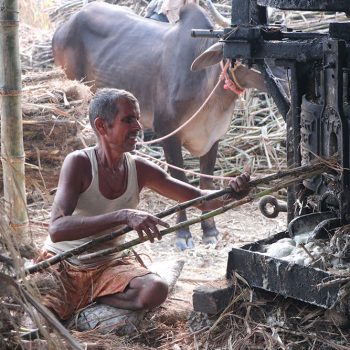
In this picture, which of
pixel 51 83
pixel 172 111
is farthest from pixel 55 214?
pixel 172 111

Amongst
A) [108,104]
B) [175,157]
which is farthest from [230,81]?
[108,104]

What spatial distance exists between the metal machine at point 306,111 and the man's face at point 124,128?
A: 60cm

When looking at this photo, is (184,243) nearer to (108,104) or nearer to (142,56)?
(142,56)

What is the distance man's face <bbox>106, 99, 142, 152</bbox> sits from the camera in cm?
460

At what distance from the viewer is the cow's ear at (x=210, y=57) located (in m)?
7.32

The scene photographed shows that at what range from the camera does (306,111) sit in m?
4.45

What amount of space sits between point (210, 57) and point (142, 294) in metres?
3.25

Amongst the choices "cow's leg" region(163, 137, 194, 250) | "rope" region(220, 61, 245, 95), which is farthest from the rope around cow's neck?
"cow's leg" region(163, 137, 194, 250)

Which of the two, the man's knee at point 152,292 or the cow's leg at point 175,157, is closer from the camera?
the man's knee at point 152,292

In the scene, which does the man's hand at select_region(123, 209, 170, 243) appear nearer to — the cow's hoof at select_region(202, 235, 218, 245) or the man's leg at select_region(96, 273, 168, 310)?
the man's leg at select_region(96, 273, 168, 310)

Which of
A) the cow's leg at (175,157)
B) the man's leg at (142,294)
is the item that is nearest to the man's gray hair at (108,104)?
the man's leg at (142,294)

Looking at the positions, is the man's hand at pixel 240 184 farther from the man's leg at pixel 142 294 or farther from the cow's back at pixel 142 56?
the cow's back at pixel 142 56

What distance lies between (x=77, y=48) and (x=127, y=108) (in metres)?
5.55

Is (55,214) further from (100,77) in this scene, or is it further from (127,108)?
(100,77)
